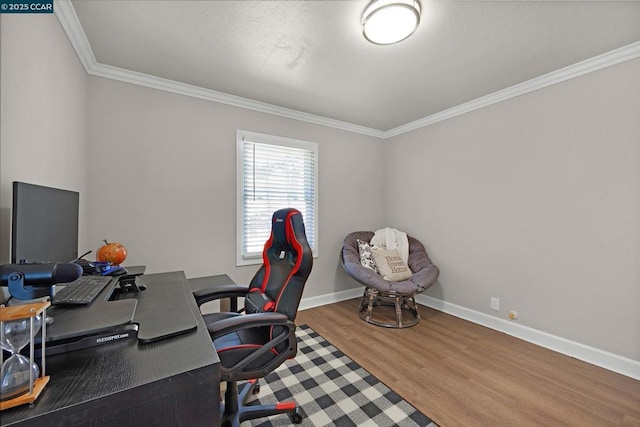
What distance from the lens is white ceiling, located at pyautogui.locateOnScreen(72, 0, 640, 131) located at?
1619 millimetres

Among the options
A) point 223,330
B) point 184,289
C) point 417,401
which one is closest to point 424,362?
point 417,401

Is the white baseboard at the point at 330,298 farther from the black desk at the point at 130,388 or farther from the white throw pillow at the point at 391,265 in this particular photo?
the black desk at the point at 130,388

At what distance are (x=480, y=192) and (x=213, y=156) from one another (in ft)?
9.58

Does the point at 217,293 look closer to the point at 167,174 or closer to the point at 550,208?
the point at 167,174

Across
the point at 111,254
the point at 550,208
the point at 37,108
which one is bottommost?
the point at 111,254

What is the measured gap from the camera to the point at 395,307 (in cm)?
309

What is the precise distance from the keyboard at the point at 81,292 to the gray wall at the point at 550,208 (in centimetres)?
329

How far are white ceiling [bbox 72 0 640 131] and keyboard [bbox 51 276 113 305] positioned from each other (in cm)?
163

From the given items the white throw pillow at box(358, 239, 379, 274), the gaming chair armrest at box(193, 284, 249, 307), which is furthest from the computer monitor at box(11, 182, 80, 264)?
the white throw pillow at box(358, 239, 379, 274)

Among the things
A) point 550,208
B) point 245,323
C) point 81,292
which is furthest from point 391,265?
point 81,292

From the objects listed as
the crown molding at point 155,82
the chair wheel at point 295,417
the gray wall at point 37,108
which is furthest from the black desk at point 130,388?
the crown molding at point 155,82

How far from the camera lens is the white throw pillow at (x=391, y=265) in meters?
3.05

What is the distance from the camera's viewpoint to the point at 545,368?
2.09 meters

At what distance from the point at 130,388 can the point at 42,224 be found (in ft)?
2.96
